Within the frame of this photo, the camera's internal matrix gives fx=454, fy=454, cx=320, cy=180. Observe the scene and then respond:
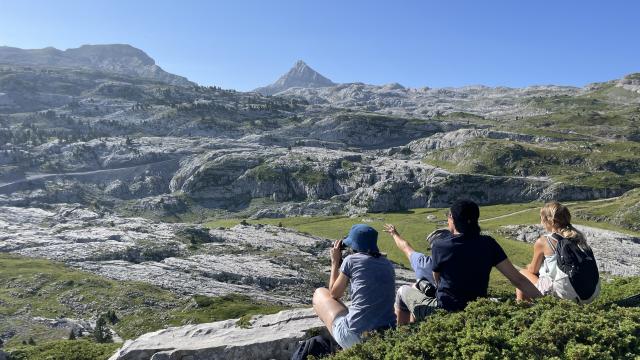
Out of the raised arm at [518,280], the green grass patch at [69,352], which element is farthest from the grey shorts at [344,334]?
the green grass patch at [69,352]

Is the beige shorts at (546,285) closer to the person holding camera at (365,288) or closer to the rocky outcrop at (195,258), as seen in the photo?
the person holding camera at (365,288)

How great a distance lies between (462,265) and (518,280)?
6.38ft

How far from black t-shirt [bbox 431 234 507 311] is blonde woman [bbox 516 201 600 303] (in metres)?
2.22

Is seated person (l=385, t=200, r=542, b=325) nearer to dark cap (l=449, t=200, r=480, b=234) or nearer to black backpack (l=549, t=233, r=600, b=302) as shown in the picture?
dark cap (l=449, t=200, r=480, b=234)

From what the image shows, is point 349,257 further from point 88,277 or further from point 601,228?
point 601,228

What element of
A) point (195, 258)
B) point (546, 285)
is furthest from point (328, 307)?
point (195, 258)

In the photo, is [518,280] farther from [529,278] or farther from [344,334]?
[344,334]

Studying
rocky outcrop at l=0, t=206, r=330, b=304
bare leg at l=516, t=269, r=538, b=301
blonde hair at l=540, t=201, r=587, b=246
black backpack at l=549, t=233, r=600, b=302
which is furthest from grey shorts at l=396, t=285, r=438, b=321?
rocky outcrop at l=0, t=206, r=330, b=304

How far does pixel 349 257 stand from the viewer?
13.8 m

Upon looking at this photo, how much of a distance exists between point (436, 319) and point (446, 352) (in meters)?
1.54

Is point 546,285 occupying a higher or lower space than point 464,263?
lower

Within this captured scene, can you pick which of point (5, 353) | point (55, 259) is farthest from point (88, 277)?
point (5, 353)

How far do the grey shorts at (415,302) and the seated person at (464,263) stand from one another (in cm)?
3

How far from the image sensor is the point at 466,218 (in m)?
12.8
